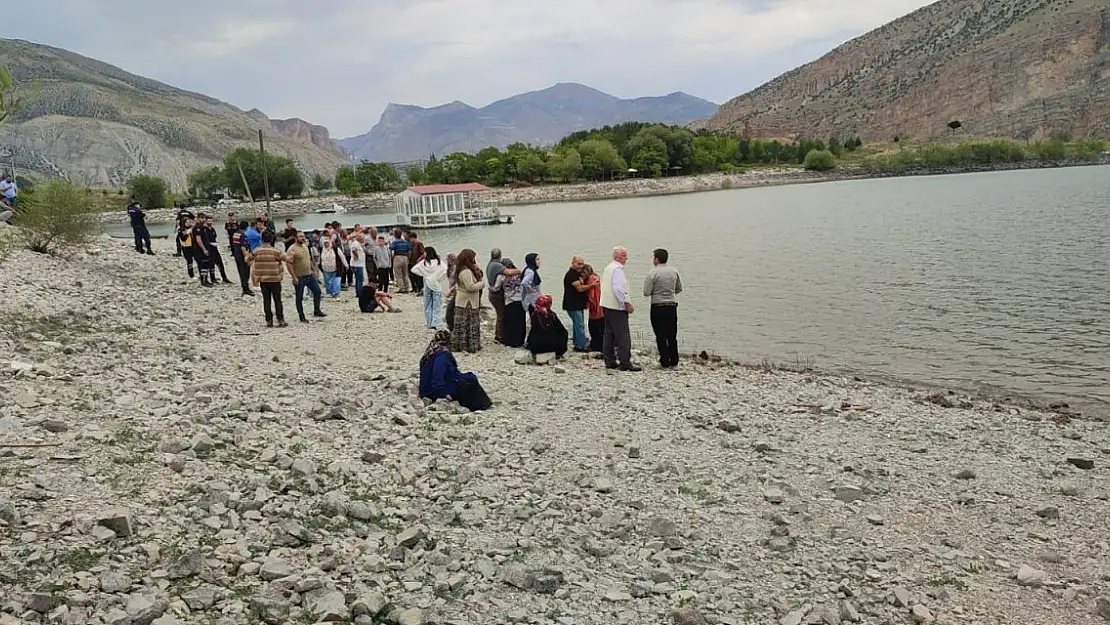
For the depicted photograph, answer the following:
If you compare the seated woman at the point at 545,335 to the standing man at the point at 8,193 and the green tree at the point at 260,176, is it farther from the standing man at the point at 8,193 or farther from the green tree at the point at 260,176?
the green tree at the point at 260,176

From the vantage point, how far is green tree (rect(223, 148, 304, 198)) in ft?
427

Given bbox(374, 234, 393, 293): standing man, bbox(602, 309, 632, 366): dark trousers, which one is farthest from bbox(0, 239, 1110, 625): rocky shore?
bbox(374, 234, 393, 293): standing man

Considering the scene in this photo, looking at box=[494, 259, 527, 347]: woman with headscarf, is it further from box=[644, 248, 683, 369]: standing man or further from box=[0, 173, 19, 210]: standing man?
box=[0, 173, 19, 210]: standing man

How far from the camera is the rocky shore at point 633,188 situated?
4938 inches

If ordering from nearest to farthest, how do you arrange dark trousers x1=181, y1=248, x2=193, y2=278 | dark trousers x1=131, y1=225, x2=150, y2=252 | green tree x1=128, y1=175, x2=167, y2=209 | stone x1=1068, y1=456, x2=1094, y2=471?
stone x1=1068, y1=456, x2=1094, y2=471
dark trousers x1=181, y1=248, x2=193, y2=278
dark trousers x1=131, y1=225, x2=150, y2=252
green tree x1=128, y1=175, x2=167, y2=209

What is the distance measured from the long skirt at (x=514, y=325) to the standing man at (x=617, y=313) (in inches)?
78.5

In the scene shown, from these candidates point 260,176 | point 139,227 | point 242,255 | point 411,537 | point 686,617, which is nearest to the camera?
point 686,617

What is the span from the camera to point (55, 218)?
22.2m

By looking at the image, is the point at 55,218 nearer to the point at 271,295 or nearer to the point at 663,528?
the point at 271,295

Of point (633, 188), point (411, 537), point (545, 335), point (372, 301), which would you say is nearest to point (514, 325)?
point (545, 335)

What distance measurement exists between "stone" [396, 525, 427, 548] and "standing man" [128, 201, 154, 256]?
82.4ft

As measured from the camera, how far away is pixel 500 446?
8984 millimetres

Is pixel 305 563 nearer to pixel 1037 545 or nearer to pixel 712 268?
pixel 1037 545

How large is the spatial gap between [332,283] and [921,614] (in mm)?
18935
